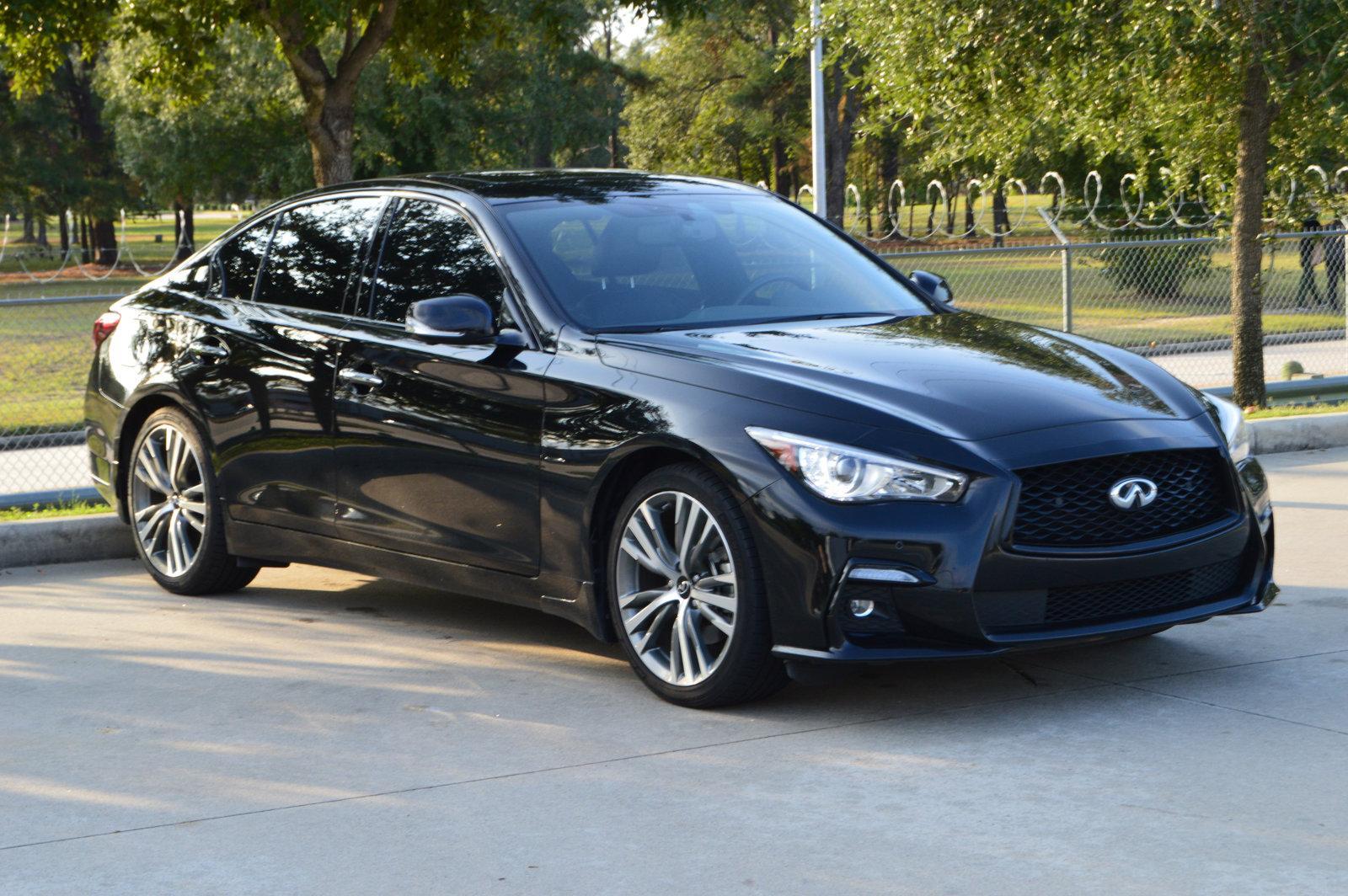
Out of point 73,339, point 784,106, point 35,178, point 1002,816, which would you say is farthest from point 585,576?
point 35,178

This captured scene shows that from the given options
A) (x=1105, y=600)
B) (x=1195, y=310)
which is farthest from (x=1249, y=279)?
(x=1105, y=600)

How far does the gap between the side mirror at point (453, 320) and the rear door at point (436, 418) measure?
136 mm

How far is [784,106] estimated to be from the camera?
5938 cm

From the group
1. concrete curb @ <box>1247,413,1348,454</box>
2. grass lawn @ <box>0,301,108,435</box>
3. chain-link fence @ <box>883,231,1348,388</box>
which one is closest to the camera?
concrete curb @ <box>1247,413,1348,454</box>

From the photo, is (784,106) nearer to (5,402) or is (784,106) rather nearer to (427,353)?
(5,402)

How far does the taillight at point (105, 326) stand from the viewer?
8258 millimetres

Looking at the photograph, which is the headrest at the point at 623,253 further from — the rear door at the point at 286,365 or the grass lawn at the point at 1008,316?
the grass lawn at the point at 1008,316

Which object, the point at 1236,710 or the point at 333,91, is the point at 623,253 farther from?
the point at 333,91

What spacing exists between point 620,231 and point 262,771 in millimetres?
2432

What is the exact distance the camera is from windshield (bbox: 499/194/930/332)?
6.29m

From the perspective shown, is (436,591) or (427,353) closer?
(427,353)

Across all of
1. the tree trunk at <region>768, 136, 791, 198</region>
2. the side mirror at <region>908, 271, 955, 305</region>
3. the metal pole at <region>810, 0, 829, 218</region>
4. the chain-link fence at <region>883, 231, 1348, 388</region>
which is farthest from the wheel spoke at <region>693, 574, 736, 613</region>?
the tree trunk at <region>768, 136, 791, 198</region>

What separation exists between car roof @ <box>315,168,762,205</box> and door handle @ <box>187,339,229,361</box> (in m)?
0.80

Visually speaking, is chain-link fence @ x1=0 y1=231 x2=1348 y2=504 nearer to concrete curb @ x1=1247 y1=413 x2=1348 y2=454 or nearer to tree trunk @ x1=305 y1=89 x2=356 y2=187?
tree trunk @ x1=305 y1=89 x2=356 y2=187
